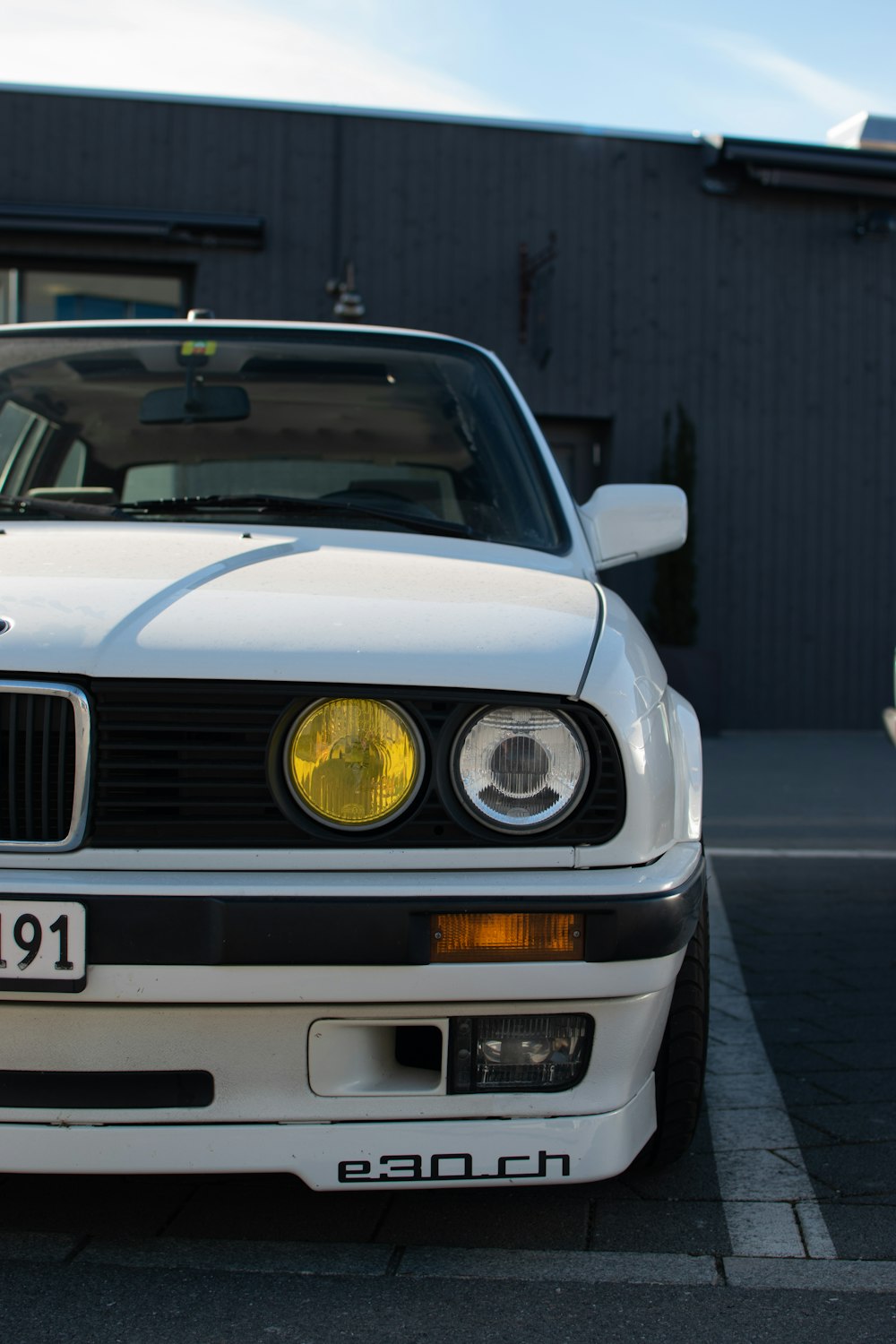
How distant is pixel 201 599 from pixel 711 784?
6.78 meters

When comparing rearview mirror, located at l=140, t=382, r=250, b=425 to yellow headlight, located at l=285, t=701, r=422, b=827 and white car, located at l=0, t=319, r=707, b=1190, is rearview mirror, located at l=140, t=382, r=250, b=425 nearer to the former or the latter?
white car, located at l=0, t=319, r=707, b=1190

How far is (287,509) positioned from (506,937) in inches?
46.8

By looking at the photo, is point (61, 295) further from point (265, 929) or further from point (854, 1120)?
point (265, 929)

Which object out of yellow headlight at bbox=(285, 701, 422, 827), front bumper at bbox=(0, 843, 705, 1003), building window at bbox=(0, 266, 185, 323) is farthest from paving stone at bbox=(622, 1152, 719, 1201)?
building window at bbox=(0, 266, 185, 323)

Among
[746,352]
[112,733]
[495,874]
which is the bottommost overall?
[495,874]

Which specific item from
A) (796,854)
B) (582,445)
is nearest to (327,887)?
(796,854)

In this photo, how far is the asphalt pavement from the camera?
73.2 inches

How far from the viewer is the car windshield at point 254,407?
3.29 metres

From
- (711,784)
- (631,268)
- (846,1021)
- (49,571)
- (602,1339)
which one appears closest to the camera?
(602,1339)

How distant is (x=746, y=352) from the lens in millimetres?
12156

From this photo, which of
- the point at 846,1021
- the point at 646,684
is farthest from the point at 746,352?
the point at 646,684

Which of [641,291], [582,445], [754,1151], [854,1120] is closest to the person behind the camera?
[754,1151]

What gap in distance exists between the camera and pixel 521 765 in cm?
192

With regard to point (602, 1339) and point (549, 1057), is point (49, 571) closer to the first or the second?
point (549, 1057)
